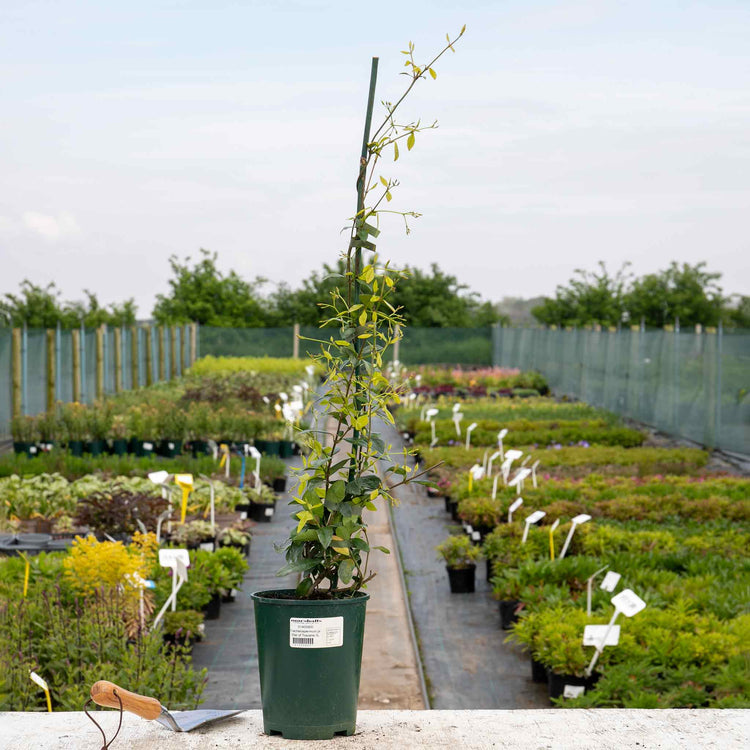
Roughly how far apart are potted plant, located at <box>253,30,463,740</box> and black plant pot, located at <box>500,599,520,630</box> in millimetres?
3477

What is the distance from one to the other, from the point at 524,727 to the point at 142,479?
773 cm

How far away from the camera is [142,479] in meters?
10.6

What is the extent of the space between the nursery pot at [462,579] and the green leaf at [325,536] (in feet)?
15.3

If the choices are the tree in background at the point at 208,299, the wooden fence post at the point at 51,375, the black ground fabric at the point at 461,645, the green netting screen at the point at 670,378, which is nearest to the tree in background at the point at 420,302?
the tree in background at the point at 208,299

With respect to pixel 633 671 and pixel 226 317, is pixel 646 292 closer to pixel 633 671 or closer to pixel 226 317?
pixel 226 317

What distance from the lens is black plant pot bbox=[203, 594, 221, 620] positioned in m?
7.02

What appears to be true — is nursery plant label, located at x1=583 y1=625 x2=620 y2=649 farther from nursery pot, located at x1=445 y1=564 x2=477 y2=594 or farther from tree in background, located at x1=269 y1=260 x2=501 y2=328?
tree in background, located at x1=269 y1=260 x2=501 y2=328

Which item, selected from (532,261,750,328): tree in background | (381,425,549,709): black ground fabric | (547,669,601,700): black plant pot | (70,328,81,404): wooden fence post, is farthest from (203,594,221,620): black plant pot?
(532,261,750,328): tree in background

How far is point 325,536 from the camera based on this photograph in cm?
341

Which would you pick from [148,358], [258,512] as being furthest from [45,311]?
[258,512]

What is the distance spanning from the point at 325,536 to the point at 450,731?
2.38 feet

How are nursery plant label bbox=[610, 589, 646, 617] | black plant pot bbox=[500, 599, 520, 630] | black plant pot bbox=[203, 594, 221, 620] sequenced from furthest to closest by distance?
1. black plant pot bbox=[203, 594, 221, 620]
2. black plant pot bbox=[500, 599, 520, 630]
3. nursery plant label bbox=[610, 589, 646, 617]

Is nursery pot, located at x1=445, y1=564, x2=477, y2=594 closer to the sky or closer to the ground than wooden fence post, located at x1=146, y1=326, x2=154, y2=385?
closer to the ground

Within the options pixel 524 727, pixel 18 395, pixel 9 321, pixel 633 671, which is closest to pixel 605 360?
pixel 18 395
